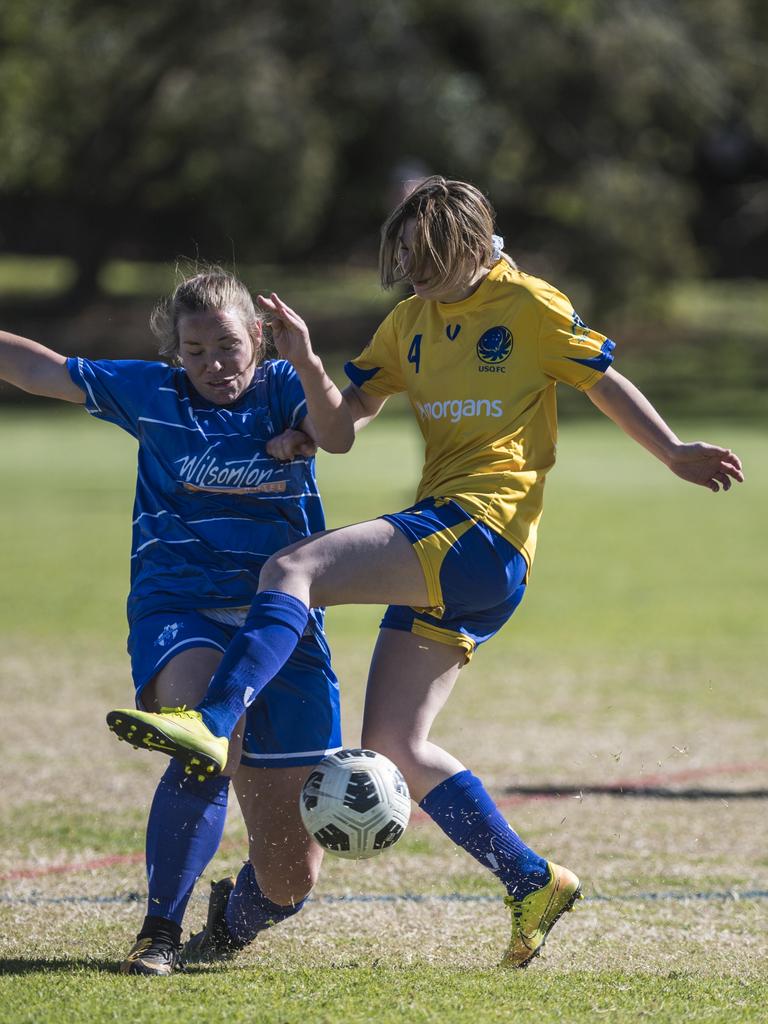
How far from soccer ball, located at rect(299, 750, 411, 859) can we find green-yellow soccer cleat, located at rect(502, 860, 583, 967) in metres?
0.43

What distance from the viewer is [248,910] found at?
4293 millimetres

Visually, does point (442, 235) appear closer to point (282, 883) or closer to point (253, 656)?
point (253, 656)

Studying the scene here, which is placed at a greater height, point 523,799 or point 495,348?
point 495,348

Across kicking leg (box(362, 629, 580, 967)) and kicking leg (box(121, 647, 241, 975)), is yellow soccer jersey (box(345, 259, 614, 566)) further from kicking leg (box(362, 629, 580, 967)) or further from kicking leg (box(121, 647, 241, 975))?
kicking leg (box(121, 647, 241, 975))

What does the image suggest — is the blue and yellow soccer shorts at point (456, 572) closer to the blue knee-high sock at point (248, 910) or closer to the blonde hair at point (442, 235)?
the blonde hair at point (442, 235)

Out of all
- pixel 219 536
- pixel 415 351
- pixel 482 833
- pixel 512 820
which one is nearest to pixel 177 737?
pixel 219 536

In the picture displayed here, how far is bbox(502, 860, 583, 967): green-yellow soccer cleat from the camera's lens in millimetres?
4012

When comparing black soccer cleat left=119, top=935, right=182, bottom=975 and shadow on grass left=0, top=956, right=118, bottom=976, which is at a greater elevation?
black soccer cleat left=119, top=935, right=182, bottom=975

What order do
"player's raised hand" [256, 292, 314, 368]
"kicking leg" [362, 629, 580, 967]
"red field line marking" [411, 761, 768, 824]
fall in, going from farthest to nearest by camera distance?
"red field line marking" [411, 761, 768, 824] < "kicking leg" [362, 629, 580, 967] < "player's raised hand" [256, 292, 314, 368]

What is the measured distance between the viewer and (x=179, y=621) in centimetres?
405

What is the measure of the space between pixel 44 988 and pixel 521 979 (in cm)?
124

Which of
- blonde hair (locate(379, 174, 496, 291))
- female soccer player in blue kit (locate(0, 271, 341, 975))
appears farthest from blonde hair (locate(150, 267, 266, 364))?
blonde hair (locate(379, 174, 496, 291))

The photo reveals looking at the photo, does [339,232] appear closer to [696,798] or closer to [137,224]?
[137,224]

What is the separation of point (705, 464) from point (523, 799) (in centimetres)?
241
